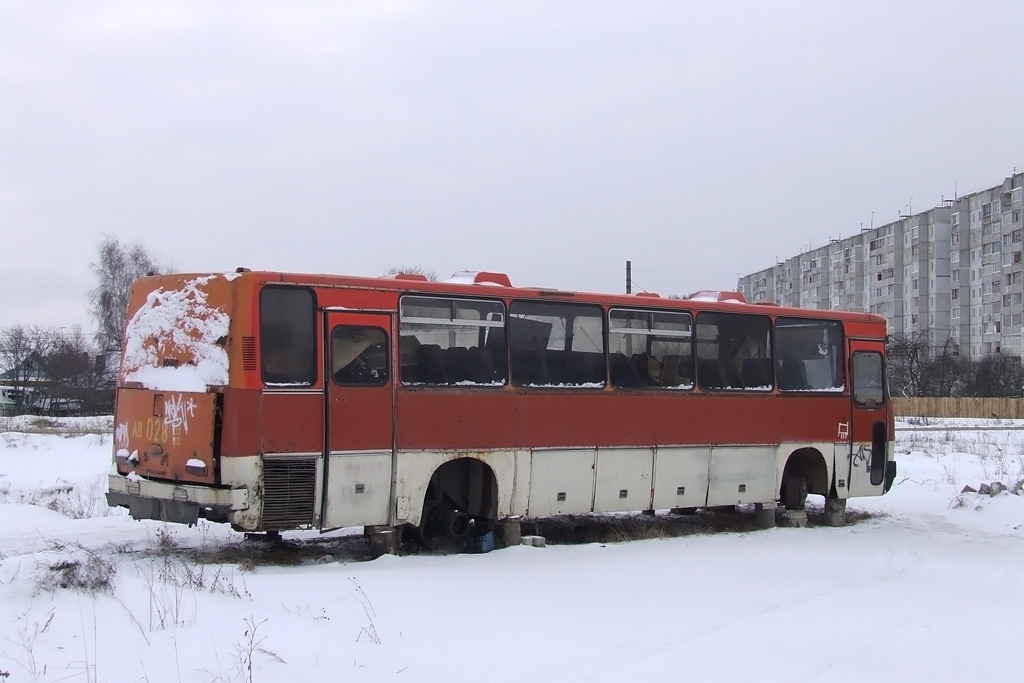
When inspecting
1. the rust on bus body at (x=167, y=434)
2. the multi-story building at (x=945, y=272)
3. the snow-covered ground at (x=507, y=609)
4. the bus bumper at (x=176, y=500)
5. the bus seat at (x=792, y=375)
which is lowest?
the snow-covered ground at (x=507, y=609)

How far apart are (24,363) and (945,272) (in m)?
75.8

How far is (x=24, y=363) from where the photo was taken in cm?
6800

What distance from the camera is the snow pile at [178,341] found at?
31.7 ft

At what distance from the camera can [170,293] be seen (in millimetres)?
10227

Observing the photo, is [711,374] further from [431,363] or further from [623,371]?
[431,363]

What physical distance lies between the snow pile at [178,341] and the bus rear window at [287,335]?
1.28ft

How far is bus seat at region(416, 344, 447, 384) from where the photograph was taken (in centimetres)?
1070

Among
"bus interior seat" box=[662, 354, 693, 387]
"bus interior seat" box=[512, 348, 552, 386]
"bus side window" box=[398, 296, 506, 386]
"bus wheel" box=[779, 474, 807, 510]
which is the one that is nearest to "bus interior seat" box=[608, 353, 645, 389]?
"bus interior seat" box=[662, 354, 693, 387]

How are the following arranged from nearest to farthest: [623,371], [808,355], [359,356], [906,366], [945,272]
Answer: [359,356], [623,371], [808,355], [906,366], [945,272]

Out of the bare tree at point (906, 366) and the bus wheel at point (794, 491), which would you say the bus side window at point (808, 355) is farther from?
the bare tree at point (906, 366)

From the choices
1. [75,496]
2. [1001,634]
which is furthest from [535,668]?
[75,496]

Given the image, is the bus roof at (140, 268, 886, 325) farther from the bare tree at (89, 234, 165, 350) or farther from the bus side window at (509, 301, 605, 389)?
the bare tree at (89, 234, 165, 350)

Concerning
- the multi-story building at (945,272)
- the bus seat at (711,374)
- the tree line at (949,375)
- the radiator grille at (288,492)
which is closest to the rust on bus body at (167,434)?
the radiator grille at (288,492)

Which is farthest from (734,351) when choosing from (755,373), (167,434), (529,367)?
(167,434)
